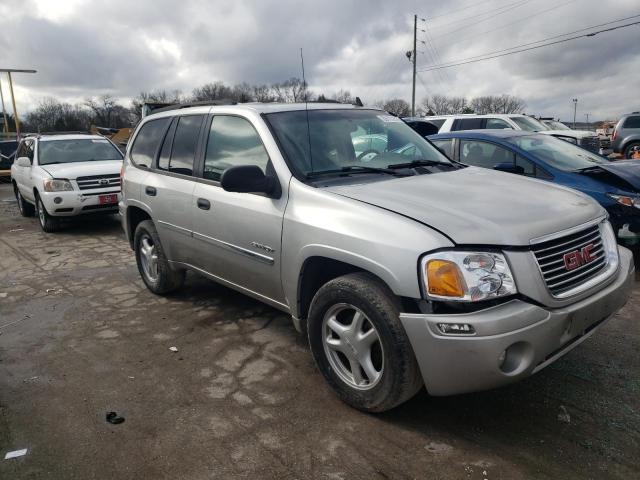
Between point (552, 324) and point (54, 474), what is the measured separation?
2.58 metres

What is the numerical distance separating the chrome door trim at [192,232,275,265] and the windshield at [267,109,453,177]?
63cm

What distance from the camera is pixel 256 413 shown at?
310 cm

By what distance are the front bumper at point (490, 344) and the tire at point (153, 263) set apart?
3.06m

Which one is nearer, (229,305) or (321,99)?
(321,99)

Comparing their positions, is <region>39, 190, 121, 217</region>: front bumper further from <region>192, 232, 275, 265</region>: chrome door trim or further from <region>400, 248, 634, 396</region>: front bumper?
<region>400, 248, 634, 396</region>: front bumper

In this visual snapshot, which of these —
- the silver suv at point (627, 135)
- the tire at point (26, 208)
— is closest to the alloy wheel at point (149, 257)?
the tire at point (26, 208)

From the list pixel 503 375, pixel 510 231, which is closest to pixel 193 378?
pixel 503 375

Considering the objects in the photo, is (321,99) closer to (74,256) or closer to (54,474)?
(54,474)

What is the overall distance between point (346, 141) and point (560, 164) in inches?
135

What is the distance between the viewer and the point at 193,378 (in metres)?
3.57

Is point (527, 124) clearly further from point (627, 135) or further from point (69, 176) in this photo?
point (69, 176)

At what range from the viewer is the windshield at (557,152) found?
608cm

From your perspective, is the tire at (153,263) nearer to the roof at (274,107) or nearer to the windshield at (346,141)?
the roof at (274,107)

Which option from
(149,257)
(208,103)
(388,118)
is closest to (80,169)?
(149,257)
